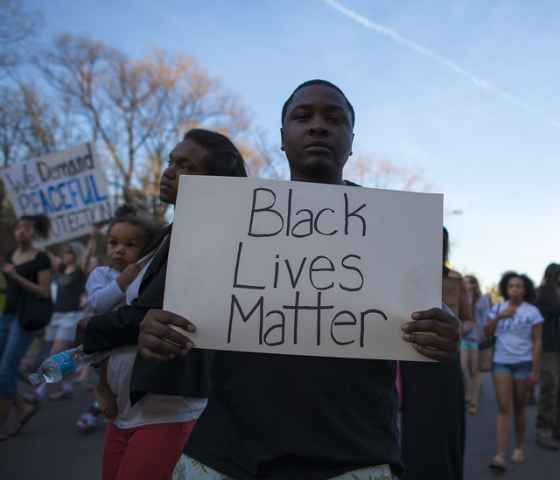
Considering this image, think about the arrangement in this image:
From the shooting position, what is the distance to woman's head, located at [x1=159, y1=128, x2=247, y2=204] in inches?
71.8

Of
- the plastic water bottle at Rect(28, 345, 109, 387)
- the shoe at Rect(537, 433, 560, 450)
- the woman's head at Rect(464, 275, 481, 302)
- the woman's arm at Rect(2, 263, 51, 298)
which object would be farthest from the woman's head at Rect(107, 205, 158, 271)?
the woman's head at Rect(464, 275, 481, 302)

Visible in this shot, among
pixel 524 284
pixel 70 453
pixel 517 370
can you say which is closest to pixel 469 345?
pixel 524 284

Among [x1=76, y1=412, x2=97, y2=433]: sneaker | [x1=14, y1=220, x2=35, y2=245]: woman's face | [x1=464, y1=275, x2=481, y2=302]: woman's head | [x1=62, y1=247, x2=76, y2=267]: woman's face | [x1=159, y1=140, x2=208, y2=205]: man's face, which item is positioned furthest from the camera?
[x1=464, y1=275, x2=481, y2=302]: woman's head

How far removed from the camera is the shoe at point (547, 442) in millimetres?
5238

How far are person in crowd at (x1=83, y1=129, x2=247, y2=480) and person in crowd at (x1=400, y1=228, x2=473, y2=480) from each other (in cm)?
95

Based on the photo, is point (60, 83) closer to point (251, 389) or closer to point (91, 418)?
point (91, 418)

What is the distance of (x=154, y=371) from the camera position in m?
1.52

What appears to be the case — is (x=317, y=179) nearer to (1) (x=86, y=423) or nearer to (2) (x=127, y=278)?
(2) (x=127, y=278)

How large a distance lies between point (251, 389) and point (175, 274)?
0.34 metres

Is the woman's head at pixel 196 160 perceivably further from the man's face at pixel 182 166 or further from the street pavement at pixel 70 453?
the street pavement at pixel 70 453

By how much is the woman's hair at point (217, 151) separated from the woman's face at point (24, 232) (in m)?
3.26

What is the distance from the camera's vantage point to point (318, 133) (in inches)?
56.6

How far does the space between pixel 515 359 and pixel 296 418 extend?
4.26 m

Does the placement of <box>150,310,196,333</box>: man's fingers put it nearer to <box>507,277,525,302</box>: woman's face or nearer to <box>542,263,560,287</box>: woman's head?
<box>542,263,560,287</box>: woman's head
